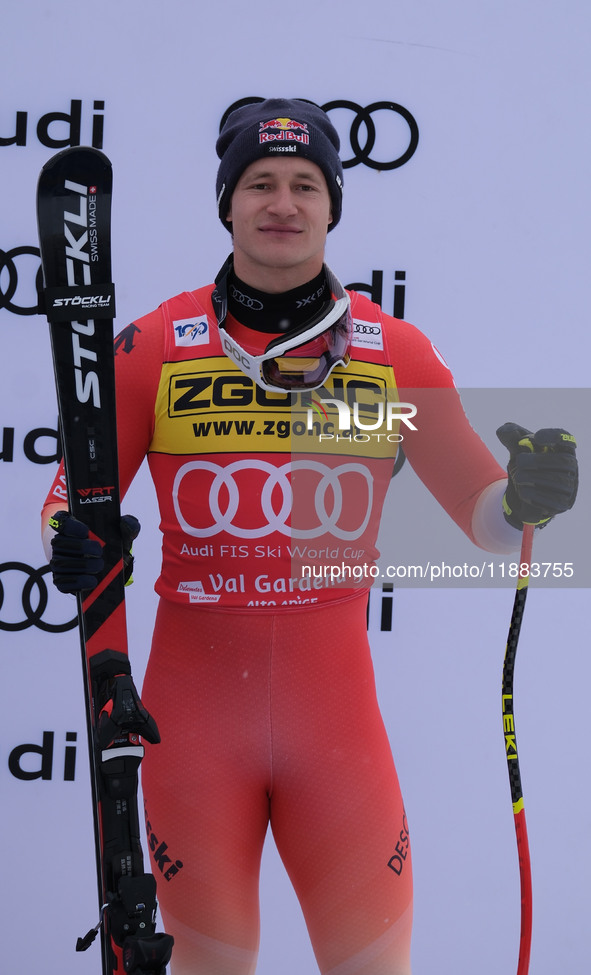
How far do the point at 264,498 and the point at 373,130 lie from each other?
1.36 metres

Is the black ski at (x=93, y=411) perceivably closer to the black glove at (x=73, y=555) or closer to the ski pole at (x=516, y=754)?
the black glove at (x=73, y=555)

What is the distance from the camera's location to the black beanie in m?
1.46

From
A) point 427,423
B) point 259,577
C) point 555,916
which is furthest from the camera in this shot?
point 555,916

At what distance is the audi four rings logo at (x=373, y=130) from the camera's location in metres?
2.38

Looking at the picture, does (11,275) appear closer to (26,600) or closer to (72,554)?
(26,600)

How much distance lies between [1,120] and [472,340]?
1383mm

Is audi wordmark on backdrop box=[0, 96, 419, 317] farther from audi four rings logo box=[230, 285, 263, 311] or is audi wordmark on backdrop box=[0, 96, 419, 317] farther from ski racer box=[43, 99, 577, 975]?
audi four rings logo box=[230, 285, 263, 311]

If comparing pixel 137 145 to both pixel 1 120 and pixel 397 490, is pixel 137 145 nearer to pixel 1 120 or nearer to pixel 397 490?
pixel 1 120

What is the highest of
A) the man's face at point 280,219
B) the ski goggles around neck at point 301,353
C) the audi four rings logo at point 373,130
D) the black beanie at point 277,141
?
the audi four rings logo at point 373,130

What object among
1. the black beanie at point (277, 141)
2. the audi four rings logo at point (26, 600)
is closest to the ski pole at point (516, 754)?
the black beanie at point (277, 141)

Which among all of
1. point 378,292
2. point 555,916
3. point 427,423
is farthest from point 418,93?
point 555,916

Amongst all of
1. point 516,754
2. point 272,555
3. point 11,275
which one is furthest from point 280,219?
point 11,275

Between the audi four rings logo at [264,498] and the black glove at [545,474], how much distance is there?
292mm

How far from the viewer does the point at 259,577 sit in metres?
1.46
